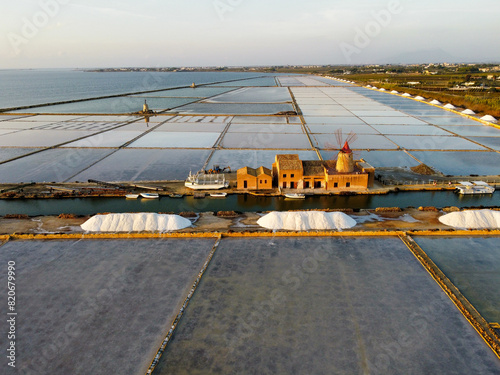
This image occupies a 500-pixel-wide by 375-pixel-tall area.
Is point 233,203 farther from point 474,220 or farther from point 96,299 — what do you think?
point 474,220

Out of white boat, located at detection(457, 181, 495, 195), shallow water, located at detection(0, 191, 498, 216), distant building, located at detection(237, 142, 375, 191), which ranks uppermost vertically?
distant building, located at detection(237, 142, 375, 191)

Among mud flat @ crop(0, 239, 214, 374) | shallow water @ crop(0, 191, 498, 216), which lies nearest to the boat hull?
shallow water @ crop(0, 191, 498, 216)

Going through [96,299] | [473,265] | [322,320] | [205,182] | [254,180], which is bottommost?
[322,320]

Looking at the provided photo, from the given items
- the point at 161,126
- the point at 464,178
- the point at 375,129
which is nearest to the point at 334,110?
the point at 375,129

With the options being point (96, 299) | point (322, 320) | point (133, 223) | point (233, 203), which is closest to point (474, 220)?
point (322, 320)

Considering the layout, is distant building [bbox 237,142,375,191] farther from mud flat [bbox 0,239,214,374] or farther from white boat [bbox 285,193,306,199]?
mud flat [bbox 0,239,214,374]
